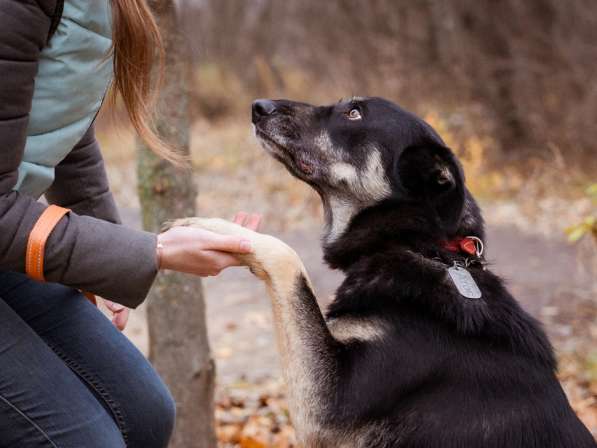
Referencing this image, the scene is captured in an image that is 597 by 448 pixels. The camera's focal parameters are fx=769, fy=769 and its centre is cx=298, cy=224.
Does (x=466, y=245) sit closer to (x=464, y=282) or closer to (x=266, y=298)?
(x=464, y=282)

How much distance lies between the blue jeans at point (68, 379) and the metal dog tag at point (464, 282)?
1.08m

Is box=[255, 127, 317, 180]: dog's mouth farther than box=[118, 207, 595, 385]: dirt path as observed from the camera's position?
No

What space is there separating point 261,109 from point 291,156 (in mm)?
233

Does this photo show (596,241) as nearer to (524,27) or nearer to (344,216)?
(344,216)

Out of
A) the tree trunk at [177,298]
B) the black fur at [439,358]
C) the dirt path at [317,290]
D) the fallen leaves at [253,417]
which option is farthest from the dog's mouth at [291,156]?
the dirt path at [317,290]

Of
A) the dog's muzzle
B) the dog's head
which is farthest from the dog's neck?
the dog's muzzle

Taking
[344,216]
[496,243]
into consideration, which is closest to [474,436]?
[344,216]

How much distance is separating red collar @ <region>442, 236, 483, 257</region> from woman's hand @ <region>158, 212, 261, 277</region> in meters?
0.87

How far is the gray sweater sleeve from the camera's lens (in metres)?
1.97

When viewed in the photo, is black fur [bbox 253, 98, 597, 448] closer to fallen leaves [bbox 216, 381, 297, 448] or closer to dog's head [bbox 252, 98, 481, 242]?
dog's head [bbox 252, 98, 481, 242]

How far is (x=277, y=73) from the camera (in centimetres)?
1606

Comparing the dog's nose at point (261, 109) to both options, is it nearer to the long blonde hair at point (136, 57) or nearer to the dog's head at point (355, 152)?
the dog's head at point (355, 152)

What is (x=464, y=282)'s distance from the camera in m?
2.52

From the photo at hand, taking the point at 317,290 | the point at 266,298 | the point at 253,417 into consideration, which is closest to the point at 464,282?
the point at 253,417
